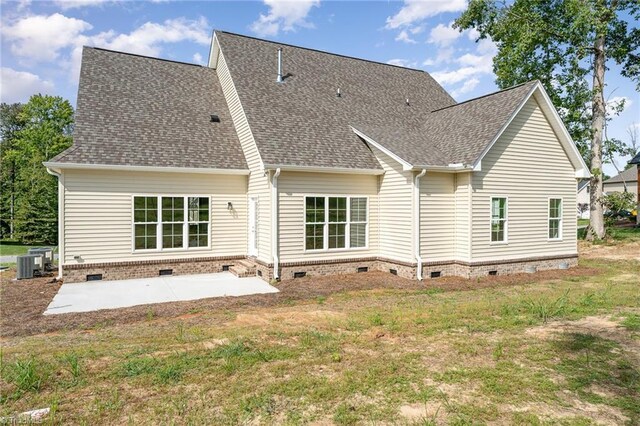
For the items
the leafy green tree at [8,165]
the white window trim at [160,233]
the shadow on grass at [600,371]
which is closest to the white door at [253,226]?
the white window trim at [160,233]

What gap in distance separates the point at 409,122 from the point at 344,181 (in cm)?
509

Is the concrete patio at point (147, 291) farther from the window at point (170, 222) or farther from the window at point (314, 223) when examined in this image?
the window at point (314, 223)

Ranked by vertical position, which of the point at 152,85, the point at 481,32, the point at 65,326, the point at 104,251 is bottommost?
the point at 65,326

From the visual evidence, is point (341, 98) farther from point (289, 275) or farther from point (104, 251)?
point (104, 251)

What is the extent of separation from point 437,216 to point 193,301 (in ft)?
25.0

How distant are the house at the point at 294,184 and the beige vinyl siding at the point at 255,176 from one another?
3.5 inches

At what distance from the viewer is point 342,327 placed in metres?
6.98

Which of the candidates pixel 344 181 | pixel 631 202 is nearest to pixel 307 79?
pixel 344 181

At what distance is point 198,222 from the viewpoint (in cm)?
1291

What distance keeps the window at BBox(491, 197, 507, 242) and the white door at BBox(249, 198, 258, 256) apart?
7.77m

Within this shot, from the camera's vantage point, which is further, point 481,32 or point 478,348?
point 481,32

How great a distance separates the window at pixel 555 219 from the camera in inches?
558

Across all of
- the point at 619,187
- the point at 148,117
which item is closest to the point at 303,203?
the point at 148,117

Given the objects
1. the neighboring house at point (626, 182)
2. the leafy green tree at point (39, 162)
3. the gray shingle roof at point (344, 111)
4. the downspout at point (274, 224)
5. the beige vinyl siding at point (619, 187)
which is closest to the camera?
the downspout at point (274, 224)
